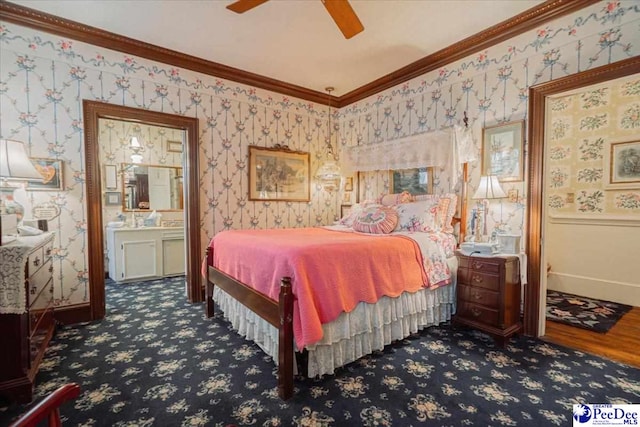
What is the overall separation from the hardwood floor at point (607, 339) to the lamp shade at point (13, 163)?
14.0 ft

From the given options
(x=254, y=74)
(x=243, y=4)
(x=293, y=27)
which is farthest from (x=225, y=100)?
(x=243, y=4)

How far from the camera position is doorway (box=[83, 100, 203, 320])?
3047 millimetres

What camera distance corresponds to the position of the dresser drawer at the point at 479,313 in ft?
8.21

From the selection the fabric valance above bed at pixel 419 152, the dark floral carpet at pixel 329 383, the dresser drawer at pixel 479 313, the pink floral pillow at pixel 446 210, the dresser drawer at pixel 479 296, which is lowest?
the dark floral carpet at pixel 329 383

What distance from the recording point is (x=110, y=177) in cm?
484

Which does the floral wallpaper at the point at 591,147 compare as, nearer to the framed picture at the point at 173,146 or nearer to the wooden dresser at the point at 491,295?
the wooden dresser at the point at 491,295

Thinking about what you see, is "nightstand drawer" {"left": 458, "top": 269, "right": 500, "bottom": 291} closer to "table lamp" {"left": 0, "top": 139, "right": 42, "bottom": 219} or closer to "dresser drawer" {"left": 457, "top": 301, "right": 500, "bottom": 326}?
"dresser drawer" {"left": 457, "top": 301, "right": 500, "bottom": 326}

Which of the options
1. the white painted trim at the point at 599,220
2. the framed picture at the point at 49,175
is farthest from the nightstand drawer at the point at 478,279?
the framed picture at the point at 49,175

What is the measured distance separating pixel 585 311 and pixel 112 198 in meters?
6.68

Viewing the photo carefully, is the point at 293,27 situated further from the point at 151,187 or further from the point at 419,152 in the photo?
the point at 151,187

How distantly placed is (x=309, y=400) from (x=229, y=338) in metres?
1.12

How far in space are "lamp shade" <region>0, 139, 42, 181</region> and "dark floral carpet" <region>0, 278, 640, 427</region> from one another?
136 centimetres

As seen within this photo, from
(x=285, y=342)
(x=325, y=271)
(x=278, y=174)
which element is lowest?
(x=285, y=342)

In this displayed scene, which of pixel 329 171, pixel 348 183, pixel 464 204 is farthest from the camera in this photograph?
pixel 348 183
